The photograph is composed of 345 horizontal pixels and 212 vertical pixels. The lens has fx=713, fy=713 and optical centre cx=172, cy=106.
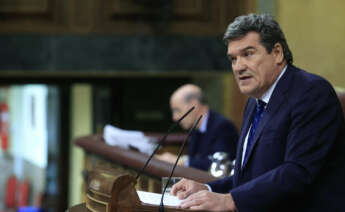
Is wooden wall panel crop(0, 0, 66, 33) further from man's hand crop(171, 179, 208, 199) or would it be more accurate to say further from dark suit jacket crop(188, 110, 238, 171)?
man's hand crop(171, 179, 208, 199)

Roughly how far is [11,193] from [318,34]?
15.1 ft

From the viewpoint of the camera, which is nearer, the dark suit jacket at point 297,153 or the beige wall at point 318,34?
the dark suit jacket at point 297,153

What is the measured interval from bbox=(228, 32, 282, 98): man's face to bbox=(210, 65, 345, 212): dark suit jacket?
0.17 ft

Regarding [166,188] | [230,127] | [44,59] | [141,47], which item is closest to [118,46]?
[141,47]

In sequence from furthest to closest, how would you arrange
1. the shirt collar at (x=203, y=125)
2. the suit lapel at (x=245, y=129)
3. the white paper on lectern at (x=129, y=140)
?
the shirt collar at (x=203, y=125)
the white paper on lectern at (x=129, y=140)
the suit lapel at (x=245, y=129)

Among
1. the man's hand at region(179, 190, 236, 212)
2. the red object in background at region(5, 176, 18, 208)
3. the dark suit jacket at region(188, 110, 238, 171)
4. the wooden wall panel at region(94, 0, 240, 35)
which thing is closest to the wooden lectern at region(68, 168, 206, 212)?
the man's hand at region(179, 190, 236, 212)

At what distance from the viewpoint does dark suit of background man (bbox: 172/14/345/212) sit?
2.29 meters

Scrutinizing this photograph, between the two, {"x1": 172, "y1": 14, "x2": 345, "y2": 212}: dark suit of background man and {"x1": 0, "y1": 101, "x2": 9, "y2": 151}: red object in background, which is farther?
{"x1": 0, "y1": 101, "x2": 9, "y2": 151}: red object in background

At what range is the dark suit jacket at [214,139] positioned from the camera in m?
5.12

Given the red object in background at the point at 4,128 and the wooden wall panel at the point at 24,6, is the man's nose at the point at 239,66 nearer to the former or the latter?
the wooden wall panel at the point at 24,6

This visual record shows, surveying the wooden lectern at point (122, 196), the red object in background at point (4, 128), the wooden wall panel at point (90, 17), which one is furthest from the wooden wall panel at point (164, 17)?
the wooden lectern at point (122, 196)

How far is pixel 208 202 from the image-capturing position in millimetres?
2262

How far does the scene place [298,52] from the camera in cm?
536


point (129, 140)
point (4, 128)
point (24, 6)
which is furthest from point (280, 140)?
point (4, 128)
